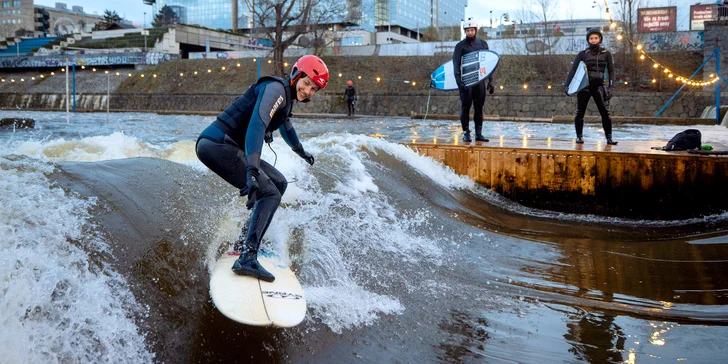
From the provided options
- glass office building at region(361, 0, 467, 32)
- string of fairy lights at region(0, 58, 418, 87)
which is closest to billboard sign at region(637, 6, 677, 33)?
string of fairy lights at region(0, 58, 418, 87)

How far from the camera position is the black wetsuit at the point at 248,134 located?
4.35 meters

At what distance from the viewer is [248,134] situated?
13.9 ft

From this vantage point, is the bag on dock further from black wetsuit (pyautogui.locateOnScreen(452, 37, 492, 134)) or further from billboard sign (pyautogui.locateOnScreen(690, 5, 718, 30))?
billboard sign (pyautogui.locateOnScreen(690, 5, 718, 30))

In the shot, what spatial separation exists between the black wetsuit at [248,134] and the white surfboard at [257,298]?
0.95 feet

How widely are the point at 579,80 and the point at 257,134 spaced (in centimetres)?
747

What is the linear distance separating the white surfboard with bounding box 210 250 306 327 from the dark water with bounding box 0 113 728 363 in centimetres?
21

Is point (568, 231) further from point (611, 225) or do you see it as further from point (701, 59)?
point (701, 59)

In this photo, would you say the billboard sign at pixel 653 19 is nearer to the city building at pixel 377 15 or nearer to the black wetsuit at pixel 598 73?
the black wetsuit at pixel 598 73

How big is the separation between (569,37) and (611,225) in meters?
34.3

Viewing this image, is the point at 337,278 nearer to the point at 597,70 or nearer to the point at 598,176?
the point at 598,176

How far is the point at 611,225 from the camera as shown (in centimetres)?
→ 853

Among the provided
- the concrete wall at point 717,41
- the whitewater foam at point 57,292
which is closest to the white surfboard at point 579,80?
the whitewater foam at point 57,292

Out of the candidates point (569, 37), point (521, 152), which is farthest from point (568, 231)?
point (569, 37)

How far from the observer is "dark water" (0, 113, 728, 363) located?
348cm
